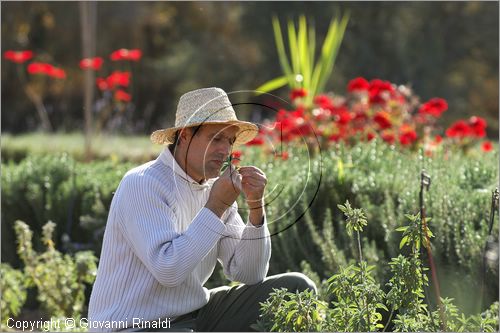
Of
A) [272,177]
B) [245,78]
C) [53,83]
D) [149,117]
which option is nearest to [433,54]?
[245,78]

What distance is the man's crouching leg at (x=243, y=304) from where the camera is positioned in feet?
10.2

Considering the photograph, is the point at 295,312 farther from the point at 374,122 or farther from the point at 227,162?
the point at 374,122

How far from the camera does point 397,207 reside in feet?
14.1

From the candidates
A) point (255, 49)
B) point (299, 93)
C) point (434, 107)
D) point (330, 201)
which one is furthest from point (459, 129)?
point (255, 49)

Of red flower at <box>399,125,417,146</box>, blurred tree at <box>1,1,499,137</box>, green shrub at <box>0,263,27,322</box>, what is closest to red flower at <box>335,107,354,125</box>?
red flower at <box>399,125,417,146</box>

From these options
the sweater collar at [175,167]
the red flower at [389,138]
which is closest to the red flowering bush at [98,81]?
the red flower at [389,138]

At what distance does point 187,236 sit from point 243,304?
60cm

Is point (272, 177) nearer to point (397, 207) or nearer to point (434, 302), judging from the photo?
point (397, 207)

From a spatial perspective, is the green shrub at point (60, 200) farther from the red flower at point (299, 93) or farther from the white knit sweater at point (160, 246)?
the white knit sweater at point (160, 246)

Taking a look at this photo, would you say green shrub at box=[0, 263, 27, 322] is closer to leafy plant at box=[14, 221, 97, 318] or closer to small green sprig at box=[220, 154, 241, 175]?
leafy plant at box=[14, 221, 97, 318]

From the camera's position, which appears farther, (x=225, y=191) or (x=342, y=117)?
(x=342, y=117)

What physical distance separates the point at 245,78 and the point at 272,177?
1266 cm

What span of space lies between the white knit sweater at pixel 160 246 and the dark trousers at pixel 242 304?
7cm

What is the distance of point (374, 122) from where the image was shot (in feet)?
20.6
